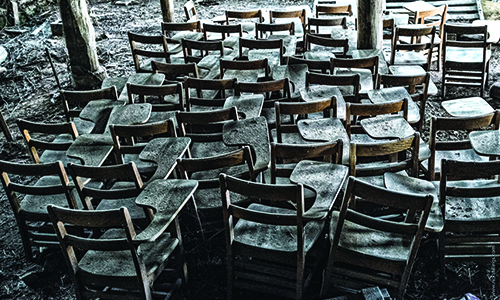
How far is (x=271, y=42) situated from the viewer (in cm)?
517

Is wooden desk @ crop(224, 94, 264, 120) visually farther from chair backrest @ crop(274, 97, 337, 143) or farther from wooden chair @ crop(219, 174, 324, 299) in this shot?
wooden chair @ crop(219, 174, 324, 299)

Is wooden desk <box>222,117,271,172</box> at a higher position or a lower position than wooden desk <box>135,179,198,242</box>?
higher

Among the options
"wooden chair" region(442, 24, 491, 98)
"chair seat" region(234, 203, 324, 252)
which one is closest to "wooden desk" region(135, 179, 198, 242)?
"chair seat" region(234, 203, 324, 252)

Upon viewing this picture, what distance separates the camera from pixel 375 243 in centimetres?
284

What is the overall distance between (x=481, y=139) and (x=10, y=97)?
6.84m

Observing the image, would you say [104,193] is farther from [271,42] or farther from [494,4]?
[494,4]

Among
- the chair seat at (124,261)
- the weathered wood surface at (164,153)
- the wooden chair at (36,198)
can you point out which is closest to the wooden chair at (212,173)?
the weathered wood surface at (164,153)

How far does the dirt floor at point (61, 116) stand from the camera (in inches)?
126

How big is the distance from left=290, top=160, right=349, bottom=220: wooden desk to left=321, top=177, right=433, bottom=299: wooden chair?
0.13 m

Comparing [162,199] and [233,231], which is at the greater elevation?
[162,199]

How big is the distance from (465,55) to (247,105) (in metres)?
3.85

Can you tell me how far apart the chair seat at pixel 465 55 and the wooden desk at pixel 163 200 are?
14.5 feet

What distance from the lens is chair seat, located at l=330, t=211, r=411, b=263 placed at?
9.01ft

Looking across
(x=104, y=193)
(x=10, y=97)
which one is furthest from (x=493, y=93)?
(x=10, y=97)
